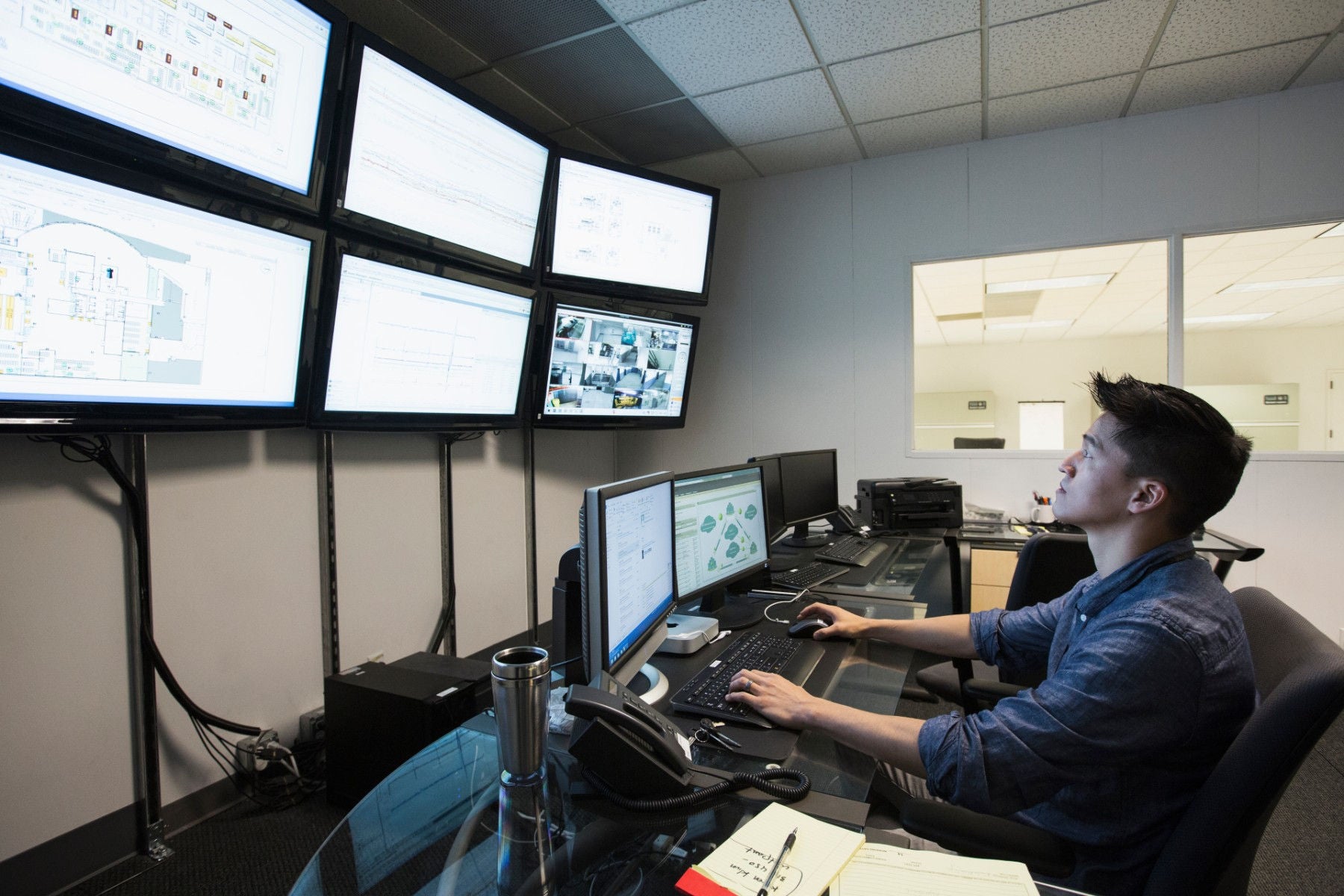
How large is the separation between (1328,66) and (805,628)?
348cm

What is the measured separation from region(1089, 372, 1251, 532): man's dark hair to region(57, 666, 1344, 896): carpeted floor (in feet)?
4.56

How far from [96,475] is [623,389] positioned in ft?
7.00

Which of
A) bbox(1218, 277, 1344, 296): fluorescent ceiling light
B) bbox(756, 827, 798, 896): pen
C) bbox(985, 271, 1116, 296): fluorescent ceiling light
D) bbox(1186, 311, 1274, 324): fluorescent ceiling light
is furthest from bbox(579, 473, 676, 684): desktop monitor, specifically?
bbox(1186, 311, 1274, 324): fluorescent ceiling light

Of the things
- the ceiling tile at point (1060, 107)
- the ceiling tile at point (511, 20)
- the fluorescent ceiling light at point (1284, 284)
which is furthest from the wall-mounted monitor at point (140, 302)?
the fluorescent ceiling light at point (1284, 284)

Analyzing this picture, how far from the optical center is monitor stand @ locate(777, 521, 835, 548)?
287 cm

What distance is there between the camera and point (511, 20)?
8.23ft

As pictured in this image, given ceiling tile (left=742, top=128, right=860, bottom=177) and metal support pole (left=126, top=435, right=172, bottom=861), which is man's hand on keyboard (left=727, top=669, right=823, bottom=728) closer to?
metal support pole (left=126, top=435, right=172, bottom=861)

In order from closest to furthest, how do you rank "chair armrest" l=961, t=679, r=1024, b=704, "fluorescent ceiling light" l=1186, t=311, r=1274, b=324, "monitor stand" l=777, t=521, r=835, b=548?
1. "chair armrest" l=961, t=679, r=1024, b=704
2. "monitor stand" l=777, t=521, r=835, b=548
3. "fluorescent ceiling light" l=1186, t=311, r=1274, b=324

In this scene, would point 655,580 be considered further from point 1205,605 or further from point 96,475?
point 96,475

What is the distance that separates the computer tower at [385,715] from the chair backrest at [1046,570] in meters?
1.50

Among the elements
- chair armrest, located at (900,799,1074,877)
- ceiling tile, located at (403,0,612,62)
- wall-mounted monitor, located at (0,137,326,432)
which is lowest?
chair armrest, located at (900,799,1074,877)

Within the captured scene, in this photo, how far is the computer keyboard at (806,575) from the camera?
2131 mm

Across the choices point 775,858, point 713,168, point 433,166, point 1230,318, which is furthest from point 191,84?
point 1230,318

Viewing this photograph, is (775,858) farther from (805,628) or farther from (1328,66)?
(1328,66)
